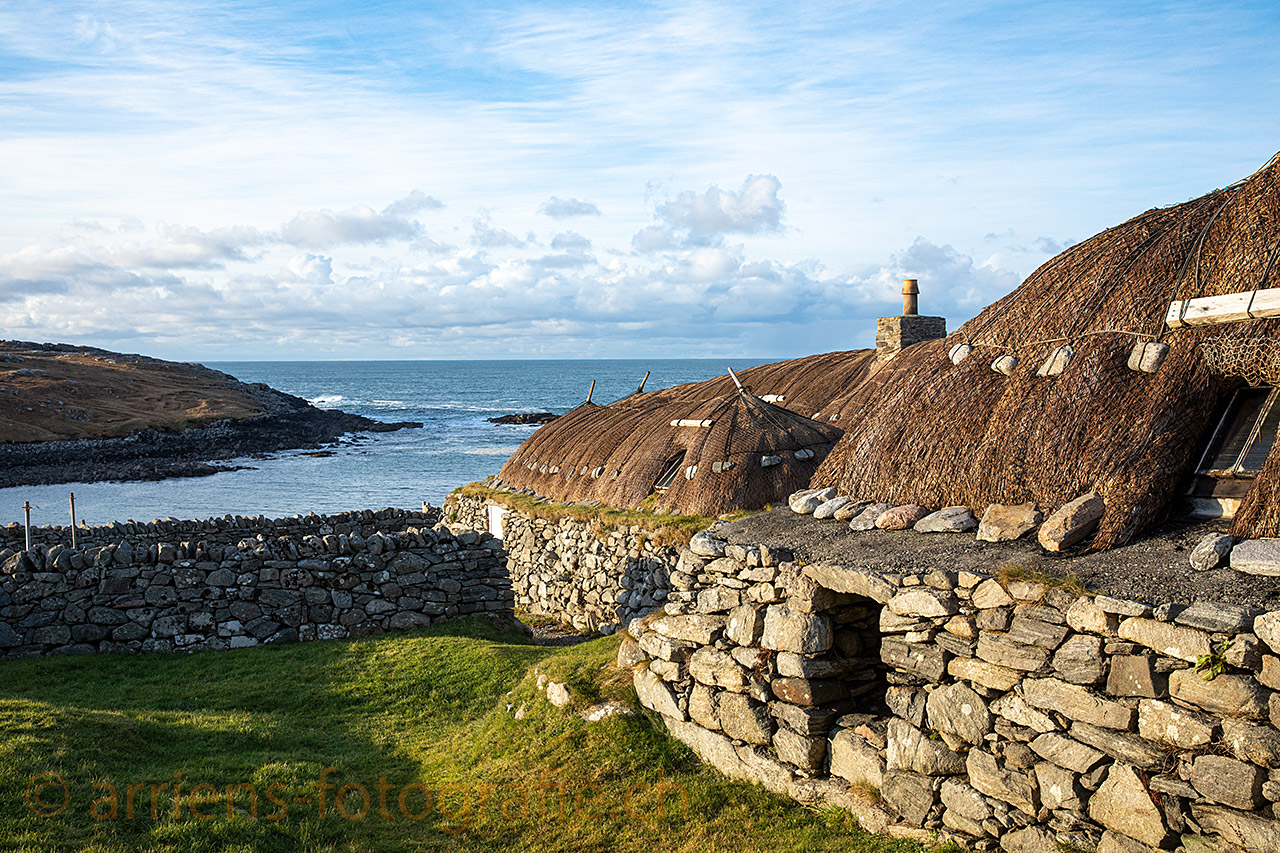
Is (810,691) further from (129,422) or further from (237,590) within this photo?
(129,422)

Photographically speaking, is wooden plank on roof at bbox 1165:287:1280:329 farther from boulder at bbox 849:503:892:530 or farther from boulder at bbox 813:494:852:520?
boulder at bbox 813:494:852:520

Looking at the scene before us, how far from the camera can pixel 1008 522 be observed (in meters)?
7.41

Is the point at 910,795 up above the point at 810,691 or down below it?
below

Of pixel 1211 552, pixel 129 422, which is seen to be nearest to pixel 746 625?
pixel 1211 552

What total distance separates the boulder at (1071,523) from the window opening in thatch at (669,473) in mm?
12146

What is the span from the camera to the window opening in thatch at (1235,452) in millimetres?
6934

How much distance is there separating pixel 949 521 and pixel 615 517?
1132 centimetres

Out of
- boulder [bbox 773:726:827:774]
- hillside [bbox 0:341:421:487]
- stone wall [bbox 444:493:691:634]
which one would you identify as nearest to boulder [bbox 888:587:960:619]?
boulder [bbox 773:726:827:774]

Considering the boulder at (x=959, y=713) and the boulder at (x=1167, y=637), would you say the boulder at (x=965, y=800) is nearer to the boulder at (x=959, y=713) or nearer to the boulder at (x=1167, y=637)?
the boulder at (x=959, y=713)

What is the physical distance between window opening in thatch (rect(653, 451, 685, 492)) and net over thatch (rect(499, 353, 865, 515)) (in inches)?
1.1

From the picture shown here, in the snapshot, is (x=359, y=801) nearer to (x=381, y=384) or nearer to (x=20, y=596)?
(x=20, y=596)

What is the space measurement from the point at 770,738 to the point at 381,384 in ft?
622

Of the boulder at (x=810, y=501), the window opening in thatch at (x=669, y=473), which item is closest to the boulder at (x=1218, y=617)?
the boulder at (x=810, y=501)

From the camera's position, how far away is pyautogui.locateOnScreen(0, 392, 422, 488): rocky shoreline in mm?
51969
